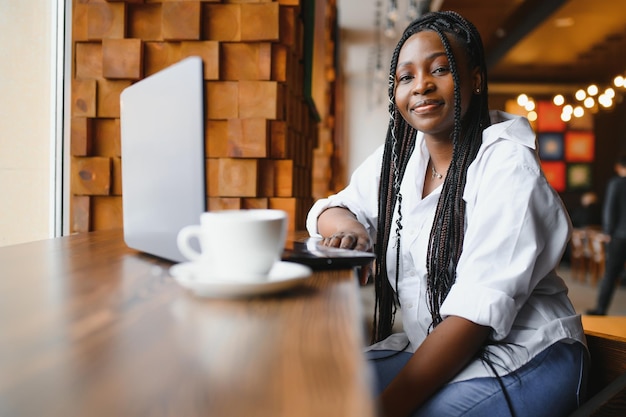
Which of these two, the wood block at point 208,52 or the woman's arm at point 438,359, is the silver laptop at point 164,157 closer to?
the woman's arm at point 438,359

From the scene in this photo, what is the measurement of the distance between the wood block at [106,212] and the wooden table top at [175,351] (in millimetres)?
1537

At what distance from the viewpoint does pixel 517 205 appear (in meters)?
1.11

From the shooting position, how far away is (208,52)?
7.39 ft

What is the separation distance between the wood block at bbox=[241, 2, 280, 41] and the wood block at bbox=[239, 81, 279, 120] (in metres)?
0.16

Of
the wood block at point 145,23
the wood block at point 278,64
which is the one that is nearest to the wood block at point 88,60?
the wood block at point 145,23

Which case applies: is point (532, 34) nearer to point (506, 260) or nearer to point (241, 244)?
point (506, 260)

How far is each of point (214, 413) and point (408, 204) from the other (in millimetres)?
1127

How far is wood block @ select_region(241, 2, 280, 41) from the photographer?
2.25 meters

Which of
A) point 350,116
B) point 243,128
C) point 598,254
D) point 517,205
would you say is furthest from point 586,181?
point 517,205

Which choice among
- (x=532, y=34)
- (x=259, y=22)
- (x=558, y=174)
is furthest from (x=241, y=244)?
(x=558, y=174)

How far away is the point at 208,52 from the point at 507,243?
58.7 inches

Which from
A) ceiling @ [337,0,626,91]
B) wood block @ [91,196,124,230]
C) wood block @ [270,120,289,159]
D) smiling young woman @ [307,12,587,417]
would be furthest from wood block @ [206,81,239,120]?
ceiling @ [337,0,626,91]

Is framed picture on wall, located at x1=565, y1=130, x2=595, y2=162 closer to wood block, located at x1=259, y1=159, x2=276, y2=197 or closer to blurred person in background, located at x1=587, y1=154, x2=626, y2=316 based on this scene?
blurred person in background, located at x1=587, y1=154, x2=626, y2=316

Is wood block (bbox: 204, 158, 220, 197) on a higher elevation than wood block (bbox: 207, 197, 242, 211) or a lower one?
higher
